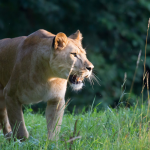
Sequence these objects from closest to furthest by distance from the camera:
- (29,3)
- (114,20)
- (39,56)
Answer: (39,56) → (29,3) → (114,20)

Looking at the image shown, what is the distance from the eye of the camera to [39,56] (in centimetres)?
327

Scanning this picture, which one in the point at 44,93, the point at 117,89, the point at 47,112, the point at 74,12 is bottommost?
the point at 117,89

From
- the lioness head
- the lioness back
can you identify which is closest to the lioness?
the lioness head

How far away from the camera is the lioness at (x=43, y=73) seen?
3.11 metres

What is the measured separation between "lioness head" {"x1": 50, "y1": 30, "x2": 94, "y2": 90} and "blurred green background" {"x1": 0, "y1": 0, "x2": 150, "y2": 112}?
561 centimetres

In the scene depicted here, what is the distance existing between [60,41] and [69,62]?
9.1 inches

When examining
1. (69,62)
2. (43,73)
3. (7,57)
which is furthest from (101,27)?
(69,62)

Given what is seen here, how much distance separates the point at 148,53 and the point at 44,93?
7.04 metres

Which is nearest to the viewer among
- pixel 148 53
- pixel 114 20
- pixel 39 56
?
pixel 39 56

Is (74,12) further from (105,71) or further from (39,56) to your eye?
(39,56)

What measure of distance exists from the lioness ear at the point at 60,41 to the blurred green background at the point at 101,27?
5.65m

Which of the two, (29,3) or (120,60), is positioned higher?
(29,3)

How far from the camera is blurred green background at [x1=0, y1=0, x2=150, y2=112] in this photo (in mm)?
8938

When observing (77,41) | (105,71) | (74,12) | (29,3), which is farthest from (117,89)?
(77,41)
